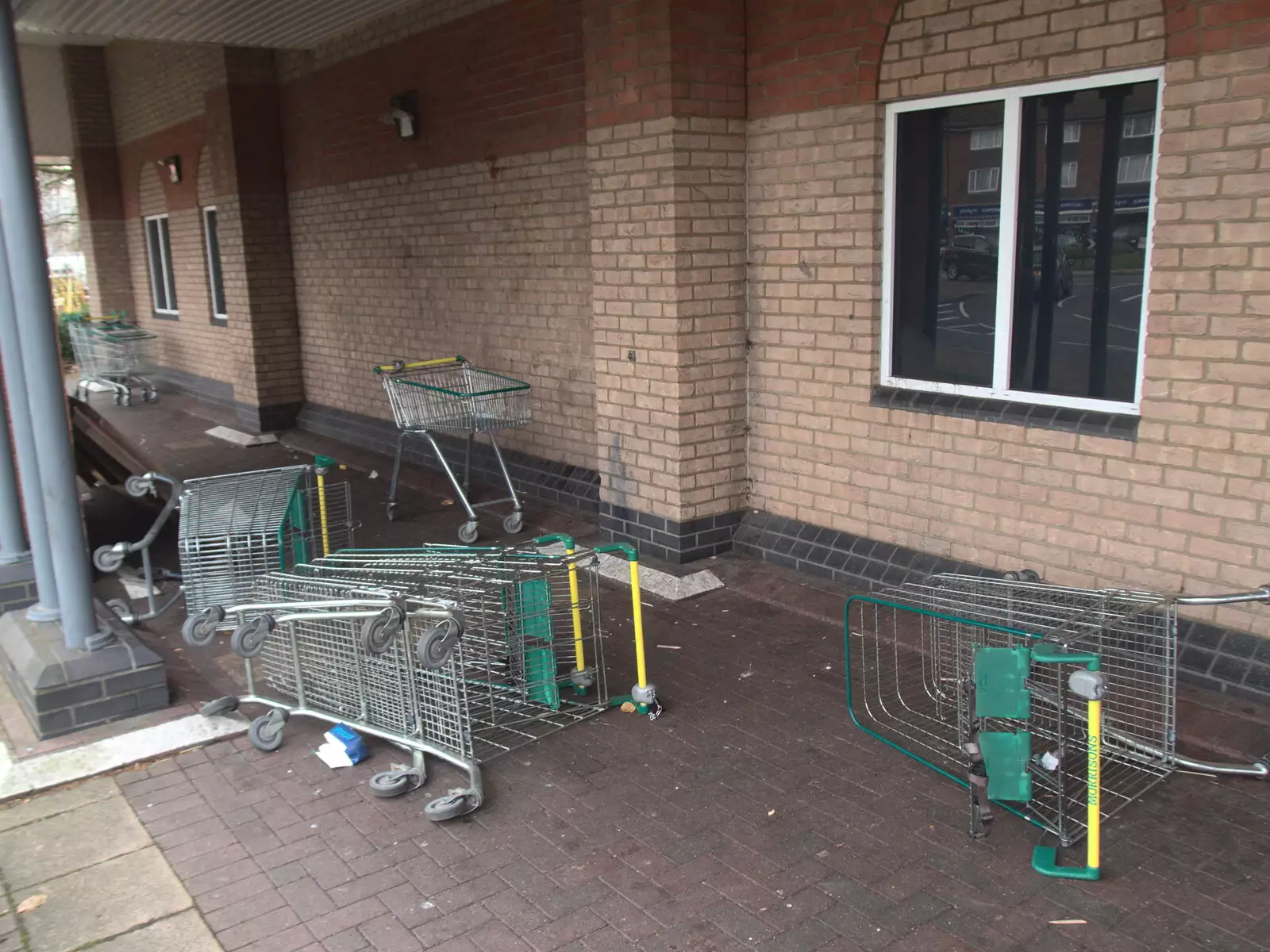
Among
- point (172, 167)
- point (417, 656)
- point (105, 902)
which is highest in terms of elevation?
point (172, 167)

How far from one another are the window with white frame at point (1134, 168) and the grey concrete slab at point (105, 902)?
5112mm

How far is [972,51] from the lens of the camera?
222 inches

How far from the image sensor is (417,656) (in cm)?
414

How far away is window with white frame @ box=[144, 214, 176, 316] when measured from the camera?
59.2 ft

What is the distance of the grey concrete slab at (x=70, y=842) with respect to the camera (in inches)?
157

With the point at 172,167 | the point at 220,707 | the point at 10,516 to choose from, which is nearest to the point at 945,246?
the point at 220,707

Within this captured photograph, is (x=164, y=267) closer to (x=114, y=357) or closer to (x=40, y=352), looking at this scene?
(x=114, y=357)

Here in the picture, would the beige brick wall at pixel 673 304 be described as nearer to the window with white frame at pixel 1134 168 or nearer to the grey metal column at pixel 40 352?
the window with white frame at pixel 1134 168

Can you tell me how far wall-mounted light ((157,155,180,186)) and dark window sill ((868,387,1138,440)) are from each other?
43.6 feet

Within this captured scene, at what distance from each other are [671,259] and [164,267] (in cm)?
1432

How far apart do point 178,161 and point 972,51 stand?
44.7 feet

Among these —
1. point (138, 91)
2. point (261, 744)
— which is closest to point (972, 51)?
point (261, 744)

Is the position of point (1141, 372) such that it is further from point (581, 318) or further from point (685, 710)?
point (581, 318)

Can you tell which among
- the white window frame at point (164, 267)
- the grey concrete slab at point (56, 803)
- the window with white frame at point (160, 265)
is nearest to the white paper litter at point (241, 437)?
the white window frame at point (164, 267)
